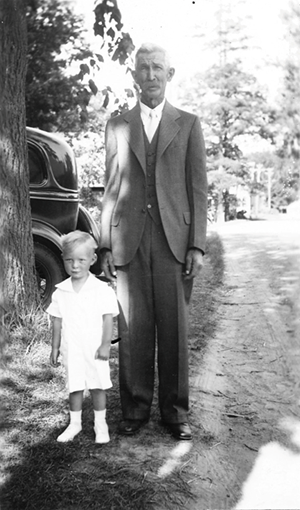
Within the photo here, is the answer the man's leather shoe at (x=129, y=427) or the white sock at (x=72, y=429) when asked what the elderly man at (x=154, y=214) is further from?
the white sock at (x=72, y=429)

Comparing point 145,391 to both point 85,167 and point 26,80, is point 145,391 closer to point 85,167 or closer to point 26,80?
point 85,167

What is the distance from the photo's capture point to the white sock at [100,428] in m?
2.58

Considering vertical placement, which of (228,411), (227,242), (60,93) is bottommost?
(228,411)

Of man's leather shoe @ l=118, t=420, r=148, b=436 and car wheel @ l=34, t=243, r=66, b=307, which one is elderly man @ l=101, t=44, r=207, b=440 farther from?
car wheel @ l=34, t=243, r=66, b=307

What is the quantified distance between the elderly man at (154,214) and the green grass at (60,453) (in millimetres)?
195

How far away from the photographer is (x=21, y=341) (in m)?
2.94

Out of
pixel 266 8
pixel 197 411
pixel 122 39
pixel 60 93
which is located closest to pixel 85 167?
pixel 60 93

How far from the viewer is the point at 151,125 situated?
8.96 feet

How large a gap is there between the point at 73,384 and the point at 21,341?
0.58 m

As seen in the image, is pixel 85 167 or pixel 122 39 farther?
pixel 85 167

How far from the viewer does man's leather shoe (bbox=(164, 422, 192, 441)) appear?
110 inches

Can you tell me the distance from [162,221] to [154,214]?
A: 0.06m

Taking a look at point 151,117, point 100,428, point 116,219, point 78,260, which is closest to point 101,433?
point 100,428

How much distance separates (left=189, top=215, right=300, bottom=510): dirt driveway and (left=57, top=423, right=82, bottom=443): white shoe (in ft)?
1.80
